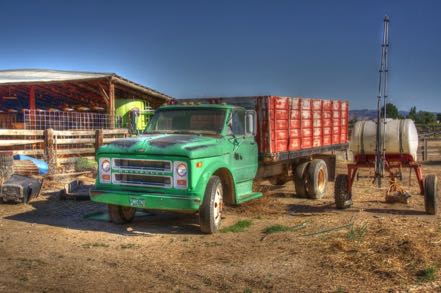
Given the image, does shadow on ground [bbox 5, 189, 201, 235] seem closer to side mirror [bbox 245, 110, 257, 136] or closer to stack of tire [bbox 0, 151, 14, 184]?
stack of tire [bbox 0, 151, 14, 184]

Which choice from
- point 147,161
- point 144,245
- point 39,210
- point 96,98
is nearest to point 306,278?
point 144,245

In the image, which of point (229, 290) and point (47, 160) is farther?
point (47, 160)

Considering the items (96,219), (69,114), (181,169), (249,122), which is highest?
(69,114)

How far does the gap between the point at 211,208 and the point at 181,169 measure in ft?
2.77

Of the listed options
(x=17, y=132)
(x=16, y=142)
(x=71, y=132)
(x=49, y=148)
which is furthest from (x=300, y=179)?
(x=17, y=132)

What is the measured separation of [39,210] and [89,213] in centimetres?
118

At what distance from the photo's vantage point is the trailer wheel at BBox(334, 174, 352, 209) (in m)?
10.4

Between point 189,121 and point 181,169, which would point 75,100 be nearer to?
point 189,121

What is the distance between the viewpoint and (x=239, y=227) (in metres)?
8.80

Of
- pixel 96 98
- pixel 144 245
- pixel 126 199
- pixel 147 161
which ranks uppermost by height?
pixel 96 98

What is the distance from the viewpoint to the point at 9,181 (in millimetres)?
11297

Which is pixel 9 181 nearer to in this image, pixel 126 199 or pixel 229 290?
pixel 126 199

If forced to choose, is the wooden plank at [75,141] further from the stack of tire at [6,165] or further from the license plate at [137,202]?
the license plate at [137,202]

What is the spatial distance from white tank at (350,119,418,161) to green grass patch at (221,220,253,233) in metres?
3.09
